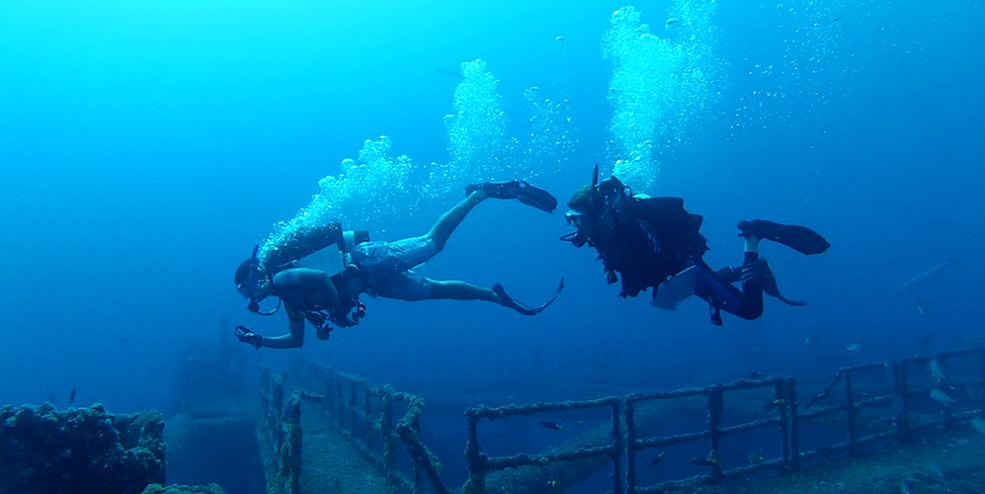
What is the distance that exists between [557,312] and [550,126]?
54661 millimetres

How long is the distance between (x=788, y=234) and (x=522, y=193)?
407 cm

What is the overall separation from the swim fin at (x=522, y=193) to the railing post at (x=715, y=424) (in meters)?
3.60

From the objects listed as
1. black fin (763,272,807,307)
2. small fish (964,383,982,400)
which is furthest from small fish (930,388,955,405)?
black fin (763,272,807,307)

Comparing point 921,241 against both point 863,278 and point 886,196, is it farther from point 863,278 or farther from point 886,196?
point 863,278

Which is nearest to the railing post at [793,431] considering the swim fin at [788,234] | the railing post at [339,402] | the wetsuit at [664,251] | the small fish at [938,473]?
the small fish at [938,473]

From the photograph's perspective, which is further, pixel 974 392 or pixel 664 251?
pixel 974 392

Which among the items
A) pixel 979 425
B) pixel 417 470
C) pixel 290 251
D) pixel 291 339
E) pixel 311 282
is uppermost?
pixel 290 251

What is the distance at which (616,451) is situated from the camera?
648 centimetres

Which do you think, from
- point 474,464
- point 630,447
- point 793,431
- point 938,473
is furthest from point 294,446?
point 938,473

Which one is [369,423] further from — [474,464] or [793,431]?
[793,431]

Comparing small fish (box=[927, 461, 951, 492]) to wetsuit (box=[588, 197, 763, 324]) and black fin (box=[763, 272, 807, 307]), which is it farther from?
wetsuit (box=[588, 197, 763, 324])

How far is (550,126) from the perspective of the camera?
149 metres

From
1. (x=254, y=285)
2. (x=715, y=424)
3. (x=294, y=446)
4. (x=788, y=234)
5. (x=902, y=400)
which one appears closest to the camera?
(x=788, y=234)

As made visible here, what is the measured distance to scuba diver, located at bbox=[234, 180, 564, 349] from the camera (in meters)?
6.21
